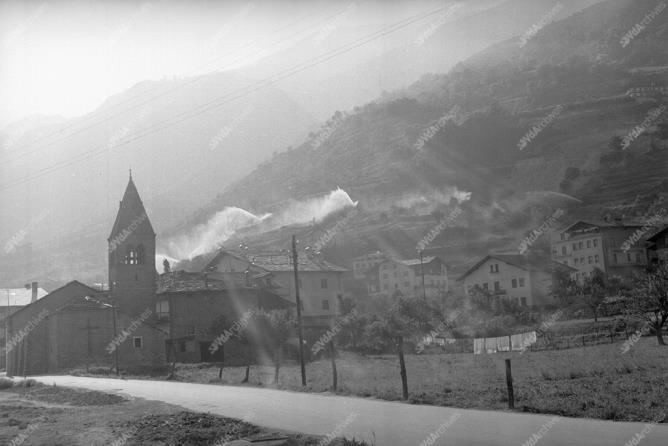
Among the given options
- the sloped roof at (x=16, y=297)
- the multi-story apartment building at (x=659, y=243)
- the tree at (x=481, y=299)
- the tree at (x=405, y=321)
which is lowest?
the tree at (x=405, y=321)

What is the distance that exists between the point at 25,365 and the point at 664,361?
49.1m

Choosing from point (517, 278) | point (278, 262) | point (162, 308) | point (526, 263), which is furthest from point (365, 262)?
point (162, 308)

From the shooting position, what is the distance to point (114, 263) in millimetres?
66312

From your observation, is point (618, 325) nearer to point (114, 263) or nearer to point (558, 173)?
point (114, 263)

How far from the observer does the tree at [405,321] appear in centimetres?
6091

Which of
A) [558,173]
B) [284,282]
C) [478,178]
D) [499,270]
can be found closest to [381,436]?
[284,282]

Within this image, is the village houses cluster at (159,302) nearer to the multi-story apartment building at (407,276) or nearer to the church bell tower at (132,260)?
the church bell tower at (132,260)

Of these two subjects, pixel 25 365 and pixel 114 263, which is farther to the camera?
pixel 114 263

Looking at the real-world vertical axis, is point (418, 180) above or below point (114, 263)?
above

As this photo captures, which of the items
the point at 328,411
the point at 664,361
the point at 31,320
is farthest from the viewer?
the point at 31,320

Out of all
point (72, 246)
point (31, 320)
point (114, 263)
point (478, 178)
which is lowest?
point (31, 320)

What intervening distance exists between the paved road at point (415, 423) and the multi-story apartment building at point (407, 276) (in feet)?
286

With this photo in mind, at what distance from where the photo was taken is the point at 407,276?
394 feet

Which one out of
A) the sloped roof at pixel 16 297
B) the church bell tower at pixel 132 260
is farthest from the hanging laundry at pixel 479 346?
the sloped roof at pixel 16 297
